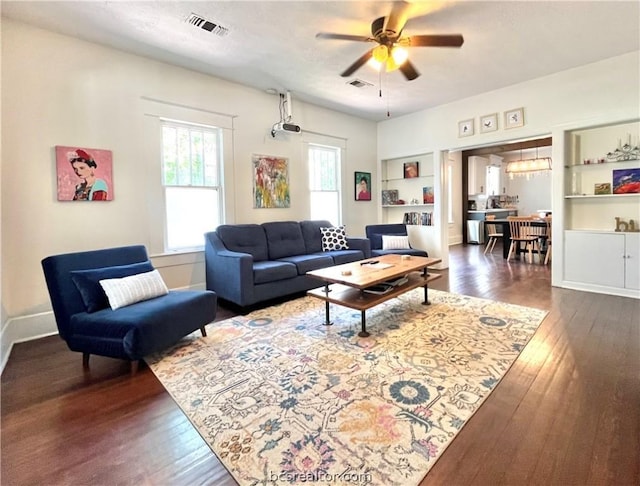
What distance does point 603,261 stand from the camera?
13.4ft

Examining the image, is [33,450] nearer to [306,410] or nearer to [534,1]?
[306,410]

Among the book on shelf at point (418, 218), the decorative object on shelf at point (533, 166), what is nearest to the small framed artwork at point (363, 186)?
the book on shelf at point (418, 218)

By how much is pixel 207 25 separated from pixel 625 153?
5155mm

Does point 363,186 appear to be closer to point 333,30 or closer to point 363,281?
point 333,30

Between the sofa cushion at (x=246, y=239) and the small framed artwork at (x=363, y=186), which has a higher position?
the small framed artwork at (x=363, y=186)

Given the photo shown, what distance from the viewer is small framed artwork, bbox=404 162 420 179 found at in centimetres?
628

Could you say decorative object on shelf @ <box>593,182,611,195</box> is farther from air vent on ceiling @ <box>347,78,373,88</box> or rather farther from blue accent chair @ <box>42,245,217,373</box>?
blue accent chair @ <box>42,245,217,373</box>

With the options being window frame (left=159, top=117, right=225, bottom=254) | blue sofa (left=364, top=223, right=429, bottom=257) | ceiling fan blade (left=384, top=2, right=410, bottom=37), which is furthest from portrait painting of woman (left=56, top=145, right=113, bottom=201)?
blue sofa (left=364, top=223, right=429, bottom=257)

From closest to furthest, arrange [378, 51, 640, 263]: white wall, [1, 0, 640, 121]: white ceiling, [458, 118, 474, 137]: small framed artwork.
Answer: [1, 0, 640, 121]: white ceiling
[378, 51, 640, 263]: white wall
[458, 118, 474, 137]: small framed artwork

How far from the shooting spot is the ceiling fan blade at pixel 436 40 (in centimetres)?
261

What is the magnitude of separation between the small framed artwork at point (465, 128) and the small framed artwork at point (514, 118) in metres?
0.51

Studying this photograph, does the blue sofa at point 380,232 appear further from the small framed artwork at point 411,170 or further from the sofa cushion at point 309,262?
the sofa cushion at point 309,262

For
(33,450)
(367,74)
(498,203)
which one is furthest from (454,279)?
(498,203)

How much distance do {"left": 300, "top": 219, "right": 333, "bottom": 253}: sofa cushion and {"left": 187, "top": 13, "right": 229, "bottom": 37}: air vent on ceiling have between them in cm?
269
